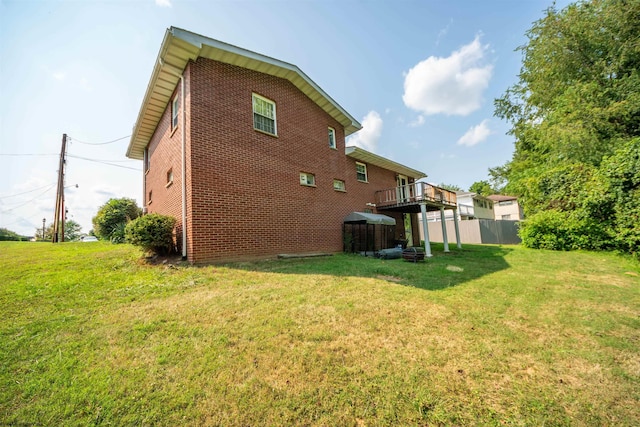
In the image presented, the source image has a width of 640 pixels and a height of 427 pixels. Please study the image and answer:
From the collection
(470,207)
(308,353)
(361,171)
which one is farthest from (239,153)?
(470,207)

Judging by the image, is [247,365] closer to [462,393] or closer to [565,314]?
[462,393]

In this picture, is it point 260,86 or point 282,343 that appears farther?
point 260,86

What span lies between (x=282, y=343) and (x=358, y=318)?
127cm

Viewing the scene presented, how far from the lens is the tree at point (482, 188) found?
51.9 m

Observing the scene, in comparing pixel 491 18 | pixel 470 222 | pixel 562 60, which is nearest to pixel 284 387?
pixel 491 18

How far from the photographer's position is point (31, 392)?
2084 millimetres

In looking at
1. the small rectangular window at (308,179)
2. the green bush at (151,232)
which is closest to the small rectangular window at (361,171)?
the small rectangular window at (308,179)

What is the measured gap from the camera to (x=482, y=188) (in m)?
54.8

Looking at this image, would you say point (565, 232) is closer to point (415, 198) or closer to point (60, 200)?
point (415, 198)

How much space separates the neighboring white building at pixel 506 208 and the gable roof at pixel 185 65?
105 feet

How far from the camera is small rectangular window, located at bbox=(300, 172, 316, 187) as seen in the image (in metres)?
9.73

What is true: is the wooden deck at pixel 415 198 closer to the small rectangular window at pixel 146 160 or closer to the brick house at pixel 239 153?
the brick house at pixel 239 153

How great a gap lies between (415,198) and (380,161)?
3.41 meters

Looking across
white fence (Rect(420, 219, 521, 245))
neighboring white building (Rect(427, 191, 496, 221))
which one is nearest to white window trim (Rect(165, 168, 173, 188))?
white fence (Rect(420, 219, 521, 245))
